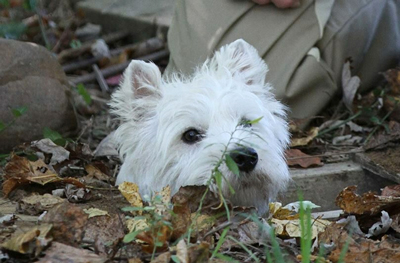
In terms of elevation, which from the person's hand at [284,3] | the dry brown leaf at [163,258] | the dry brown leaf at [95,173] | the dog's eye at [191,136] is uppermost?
the person's hand at [284,3]

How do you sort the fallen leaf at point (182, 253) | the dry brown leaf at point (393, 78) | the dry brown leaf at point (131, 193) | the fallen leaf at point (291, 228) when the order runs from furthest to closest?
1. the dry brown leaf at point (393, 78)
2. the dry brown leaf at point (131, 193)
3. the fallen leaf at point (291, 228)
4. the fallen leaf at point (182, 253)

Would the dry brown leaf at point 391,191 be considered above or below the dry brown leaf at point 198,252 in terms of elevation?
below

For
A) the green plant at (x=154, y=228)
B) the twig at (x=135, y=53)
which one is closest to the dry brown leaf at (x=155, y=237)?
the green plant at (x=154, y=228)

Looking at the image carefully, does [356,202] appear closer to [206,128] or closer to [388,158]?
[206,128]

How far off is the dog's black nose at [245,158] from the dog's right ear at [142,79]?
827mm

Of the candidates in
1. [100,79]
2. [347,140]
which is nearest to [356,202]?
[347,140]

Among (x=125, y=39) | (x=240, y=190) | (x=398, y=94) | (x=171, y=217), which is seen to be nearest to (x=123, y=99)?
(x=240, y=190)

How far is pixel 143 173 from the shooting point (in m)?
3.71

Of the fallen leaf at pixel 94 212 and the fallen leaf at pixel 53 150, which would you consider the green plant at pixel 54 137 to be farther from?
the fallen leaf at pixel 94 212

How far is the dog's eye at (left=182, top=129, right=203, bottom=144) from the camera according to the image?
350cm

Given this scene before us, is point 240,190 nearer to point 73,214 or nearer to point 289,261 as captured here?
point 289,261

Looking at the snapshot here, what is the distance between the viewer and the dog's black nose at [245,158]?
3122 mm

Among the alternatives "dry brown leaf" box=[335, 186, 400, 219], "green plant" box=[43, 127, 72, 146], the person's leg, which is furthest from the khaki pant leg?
"dry brown leaf" box=[335, 186, 400, 219]

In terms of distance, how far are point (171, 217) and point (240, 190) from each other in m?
0.59
